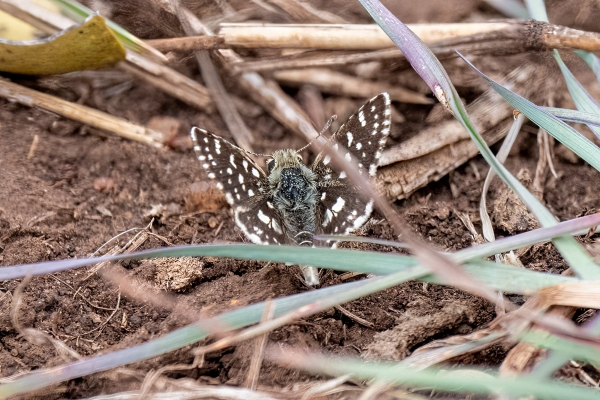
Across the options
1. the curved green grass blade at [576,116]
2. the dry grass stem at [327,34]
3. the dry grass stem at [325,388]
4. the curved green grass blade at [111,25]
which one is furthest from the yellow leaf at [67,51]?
the curved green grass blade at [576,116]

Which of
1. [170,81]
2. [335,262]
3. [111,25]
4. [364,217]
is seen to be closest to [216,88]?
[170,81]

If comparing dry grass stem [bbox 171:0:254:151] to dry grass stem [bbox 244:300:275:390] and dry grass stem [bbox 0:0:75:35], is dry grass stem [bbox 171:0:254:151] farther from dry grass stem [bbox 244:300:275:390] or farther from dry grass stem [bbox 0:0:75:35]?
dry grass stem [bbox 244:300:275:390]

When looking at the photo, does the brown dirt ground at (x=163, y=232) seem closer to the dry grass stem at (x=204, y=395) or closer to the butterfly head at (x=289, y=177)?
the dry grass stem at (x=204, y=395)

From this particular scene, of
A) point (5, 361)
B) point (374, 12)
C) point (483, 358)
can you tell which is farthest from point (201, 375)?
point (374, 12)

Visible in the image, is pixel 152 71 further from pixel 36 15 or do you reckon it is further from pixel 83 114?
pixel 36 15

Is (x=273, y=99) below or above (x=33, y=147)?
above

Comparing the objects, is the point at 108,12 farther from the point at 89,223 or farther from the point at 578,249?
the point at 578,249

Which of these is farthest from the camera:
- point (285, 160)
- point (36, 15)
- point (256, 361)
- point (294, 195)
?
point (36, 15)
